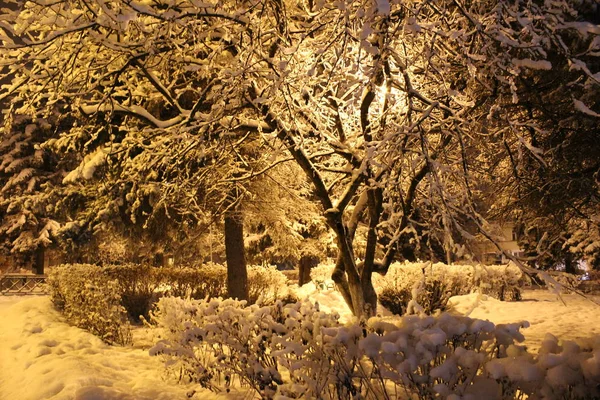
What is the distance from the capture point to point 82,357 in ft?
21.4

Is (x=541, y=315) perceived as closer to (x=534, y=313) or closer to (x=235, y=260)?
(x=534, y=313)

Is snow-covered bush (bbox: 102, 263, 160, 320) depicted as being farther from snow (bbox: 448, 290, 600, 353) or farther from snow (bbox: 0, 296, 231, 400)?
snow (bbox: 448, 290, 600, 353)

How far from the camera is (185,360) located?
534 cm

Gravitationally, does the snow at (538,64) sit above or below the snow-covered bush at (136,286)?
above

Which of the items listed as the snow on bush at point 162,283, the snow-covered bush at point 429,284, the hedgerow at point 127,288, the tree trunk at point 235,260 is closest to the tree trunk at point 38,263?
the snow on bush at point 162,283

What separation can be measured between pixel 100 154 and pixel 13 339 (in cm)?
375

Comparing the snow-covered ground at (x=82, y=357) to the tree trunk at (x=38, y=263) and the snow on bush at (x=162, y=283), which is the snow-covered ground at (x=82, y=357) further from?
the tree trunk at (x=38, y=263)

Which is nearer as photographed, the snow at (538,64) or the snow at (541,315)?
the snow at (538,64)

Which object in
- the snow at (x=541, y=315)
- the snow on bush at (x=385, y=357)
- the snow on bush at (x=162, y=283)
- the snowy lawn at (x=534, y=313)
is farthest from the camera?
the snow on bush at (x=162, y=283)

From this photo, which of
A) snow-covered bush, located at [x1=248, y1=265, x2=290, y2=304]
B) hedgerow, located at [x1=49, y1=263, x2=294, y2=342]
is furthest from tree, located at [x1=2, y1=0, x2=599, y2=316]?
snow-covered bush, located at [x1=248, y1=265, x2=290, y2=304]

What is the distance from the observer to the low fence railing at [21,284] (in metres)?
23.2

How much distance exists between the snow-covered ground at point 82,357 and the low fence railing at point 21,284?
1497cm

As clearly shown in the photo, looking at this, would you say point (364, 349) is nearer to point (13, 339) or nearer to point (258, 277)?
point (13, 339)

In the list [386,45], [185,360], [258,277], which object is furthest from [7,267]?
[386,45]
